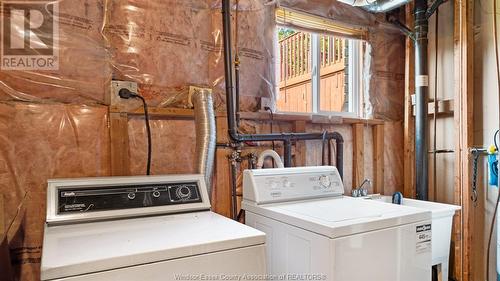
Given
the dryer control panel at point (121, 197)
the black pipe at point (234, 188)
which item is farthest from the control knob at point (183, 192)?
the black pipe at point (234, 188)

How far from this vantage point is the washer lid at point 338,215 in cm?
138

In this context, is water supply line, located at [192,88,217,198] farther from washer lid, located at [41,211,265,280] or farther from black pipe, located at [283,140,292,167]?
black pipe, located at [283,140,292,167]

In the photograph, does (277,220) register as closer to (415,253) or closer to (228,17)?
(415,253)

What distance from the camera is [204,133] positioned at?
1.88 m

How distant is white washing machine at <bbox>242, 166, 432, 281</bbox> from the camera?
137cm

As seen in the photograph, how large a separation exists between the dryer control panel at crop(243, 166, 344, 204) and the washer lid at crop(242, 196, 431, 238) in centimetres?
5

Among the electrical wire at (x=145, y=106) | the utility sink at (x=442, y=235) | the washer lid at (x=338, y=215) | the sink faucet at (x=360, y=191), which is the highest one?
the electrical wire at (x=145, y=106)

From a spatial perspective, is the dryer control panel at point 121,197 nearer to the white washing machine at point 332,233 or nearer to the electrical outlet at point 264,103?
the white washing machine at point 332,233

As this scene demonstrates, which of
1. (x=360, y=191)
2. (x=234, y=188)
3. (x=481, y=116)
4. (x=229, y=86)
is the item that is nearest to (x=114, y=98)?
(x=229, y=86)

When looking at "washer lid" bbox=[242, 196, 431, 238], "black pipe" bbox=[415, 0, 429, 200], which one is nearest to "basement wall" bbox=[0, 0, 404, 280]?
"washer lid" bbox=[242, 196, 431, 238]

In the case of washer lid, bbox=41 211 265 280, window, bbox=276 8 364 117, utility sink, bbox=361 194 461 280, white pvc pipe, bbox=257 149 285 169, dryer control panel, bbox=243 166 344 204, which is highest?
window, bbox=276 8 364 117

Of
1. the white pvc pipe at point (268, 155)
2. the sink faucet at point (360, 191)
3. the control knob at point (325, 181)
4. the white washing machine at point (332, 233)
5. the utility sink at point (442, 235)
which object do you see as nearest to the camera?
the white washing machine at point (332, 233)

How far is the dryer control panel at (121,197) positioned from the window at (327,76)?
51.8 inches

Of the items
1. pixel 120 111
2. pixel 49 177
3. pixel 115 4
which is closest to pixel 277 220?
pixel 120 111
